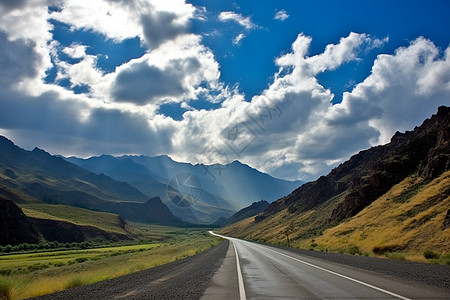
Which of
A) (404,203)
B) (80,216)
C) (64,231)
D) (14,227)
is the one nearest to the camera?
(404,203)

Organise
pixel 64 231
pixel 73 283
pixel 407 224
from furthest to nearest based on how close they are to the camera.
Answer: pixel 64 231 < pixel 407 224 < pixel 73 283

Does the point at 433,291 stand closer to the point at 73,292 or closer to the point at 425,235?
the point at 73,292

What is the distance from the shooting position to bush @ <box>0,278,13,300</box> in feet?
37.1

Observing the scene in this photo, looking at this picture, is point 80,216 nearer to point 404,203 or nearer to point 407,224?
point 404,203

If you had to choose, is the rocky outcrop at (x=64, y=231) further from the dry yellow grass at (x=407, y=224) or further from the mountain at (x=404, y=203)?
the dry yellow grass at (x=407, y=224)

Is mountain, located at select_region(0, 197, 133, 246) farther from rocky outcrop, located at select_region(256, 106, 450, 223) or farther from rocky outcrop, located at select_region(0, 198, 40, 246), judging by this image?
rocky outcrop, located at select_region(256, 106, 450, 223)

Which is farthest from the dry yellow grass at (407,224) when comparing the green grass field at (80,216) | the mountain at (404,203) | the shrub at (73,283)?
the green grass field at (80,216)

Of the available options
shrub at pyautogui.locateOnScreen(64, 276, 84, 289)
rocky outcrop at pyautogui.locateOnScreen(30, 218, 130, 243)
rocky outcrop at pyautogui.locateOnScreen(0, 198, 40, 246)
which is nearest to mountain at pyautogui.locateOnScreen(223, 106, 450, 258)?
shrub at pyautogui.locateOnScreen(64, 276, 84, 289)

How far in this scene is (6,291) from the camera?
37.8 feet

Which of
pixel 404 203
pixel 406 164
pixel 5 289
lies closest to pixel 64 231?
pixel 404 203

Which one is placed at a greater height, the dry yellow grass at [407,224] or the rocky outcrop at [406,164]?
the rocky outcrop at [406,164]

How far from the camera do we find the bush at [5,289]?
11.3 metres

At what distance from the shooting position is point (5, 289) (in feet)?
38.0

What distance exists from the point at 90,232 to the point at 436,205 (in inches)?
4328
